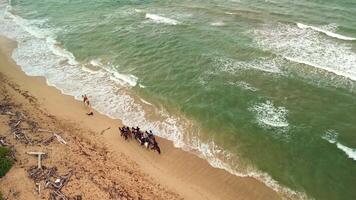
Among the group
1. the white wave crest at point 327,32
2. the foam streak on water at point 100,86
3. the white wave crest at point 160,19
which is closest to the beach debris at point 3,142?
the foam streak on water at point 100,86

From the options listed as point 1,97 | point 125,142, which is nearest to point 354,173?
point 125,142

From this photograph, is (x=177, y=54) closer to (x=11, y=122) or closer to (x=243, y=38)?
(x=243, y=38)

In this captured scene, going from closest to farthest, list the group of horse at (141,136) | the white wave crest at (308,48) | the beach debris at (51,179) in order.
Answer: the beach debris at (51,179), the group of horse at (141,136), the white wave crest at (308,48)

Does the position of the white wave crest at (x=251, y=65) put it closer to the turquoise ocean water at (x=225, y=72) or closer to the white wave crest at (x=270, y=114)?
the turquoise ocean water at (x=225, y=72)

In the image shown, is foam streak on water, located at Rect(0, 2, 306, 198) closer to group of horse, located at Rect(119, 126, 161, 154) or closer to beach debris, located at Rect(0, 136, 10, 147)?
group of horse, located at Rect(119, 126, 161, 154)

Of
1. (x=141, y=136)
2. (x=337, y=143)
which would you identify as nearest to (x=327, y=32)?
(x=337, y=143)

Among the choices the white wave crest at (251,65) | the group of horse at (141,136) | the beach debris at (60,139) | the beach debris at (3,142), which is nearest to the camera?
the beach debris at (3,142)

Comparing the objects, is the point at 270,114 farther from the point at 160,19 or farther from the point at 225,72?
the point at 160,19
